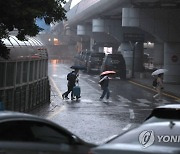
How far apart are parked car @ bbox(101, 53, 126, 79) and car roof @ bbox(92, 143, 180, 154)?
124ft

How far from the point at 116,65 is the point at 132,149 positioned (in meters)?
38.8

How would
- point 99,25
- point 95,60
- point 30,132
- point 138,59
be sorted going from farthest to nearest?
point 99,25 → point 138,59 → point 95,60 → point 30,132

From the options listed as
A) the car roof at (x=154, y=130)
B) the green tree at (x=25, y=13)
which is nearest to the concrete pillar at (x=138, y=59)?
the green tree at (x=25, y=13)

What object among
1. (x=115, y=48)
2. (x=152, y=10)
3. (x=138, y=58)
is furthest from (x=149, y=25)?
(x=115, y=48)

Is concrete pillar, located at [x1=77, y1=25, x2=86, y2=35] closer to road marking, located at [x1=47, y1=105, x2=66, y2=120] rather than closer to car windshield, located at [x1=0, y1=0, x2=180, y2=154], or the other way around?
car windshield, located at [x1=0, y1=0, x2=180, y2=154]

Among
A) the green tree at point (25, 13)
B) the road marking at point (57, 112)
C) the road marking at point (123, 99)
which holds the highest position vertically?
the green tree at point (25, 13)

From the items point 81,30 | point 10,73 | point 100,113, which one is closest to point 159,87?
point 100,113

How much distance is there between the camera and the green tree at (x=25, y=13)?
1215cm

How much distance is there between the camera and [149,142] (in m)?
5.51

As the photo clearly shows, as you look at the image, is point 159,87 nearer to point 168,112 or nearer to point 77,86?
point 77,86

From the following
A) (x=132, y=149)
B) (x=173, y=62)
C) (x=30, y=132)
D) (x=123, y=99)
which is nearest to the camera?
(x=132, y=149)

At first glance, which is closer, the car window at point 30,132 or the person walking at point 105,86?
the car window at point 30,132

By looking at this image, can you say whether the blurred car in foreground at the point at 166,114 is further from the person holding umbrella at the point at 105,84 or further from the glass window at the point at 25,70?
the person holding umbrella at the point at 105,84

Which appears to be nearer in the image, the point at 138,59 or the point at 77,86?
the point at 77,86
